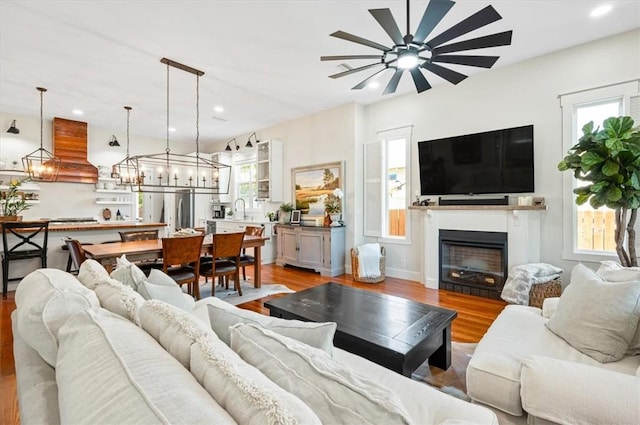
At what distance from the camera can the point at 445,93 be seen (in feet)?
15.1

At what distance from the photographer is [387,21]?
6.64 feet

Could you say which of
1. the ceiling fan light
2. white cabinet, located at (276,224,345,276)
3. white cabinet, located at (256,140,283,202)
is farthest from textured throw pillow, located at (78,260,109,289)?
white cabinet, located at (256,140,283,202)

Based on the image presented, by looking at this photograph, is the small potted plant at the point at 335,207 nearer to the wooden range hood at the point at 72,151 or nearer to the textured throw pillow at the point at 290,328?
the textured throw pillow at the point at 290,328

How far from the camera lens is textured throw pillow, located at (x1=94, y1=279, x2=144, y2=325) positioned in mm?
1095

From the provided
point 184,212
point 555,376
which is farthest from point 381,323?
point 184,212

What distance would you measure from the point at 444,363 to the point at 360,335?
34.5 inches

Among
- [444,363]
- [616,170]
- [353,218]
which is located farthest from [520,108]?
[444,363]

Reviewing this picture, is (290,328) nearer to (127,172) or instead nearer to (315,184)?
(127,172)

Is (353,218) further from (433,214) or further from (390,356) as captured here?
(390,356)

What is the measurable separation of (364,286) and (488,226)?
1.96 metres

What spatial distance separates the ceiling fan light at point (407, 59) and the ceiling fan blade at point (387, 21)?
104 mm

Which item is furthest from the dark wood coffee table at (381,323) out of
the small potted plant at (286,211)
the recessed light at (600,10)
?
the small potted plant at (286,211)

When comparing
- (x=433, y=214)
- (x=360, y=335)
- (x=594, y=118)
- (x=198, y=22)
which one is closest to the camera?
(x=360, y=335)

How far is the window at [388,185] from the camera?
5090 mm
